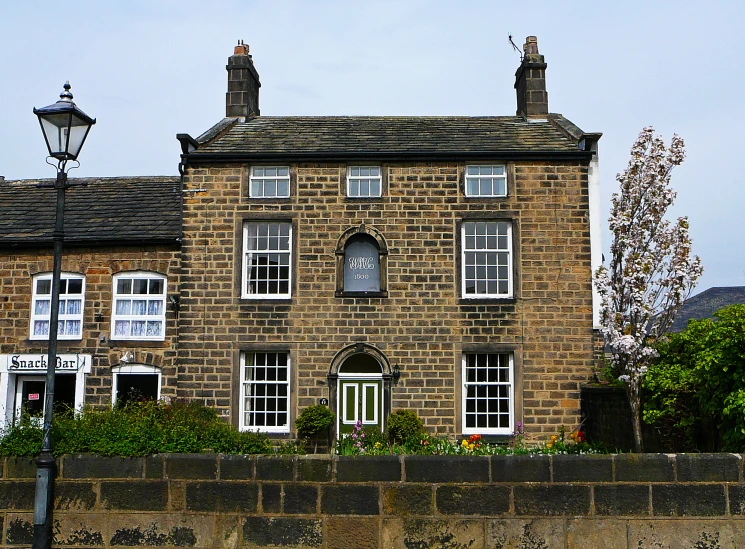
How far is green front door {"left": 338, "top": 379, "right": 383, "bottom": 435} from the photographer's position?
16.0 meters

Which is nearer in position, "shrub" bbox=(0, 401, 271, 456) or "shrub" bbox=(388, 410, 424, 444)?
"shrub" bbox=(0, 401, 271, 456)

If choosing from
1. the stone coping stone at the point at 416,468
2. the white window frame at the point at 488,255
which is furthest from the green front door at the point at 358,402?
the stone coping stone at the point at 416,468

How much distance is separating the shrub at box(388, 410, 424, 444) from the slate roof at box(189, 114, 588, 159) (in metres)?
5.97

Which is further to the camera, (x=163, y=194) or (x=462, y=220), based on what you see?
(x=163, y=194)

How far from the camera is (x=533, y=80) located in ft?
60.8

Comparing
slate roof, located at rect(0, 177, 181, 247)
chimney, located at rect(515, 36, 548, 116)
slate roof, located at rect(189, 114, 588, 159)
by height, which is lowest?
slate roof, located at rect(0, 177, 181, 247)

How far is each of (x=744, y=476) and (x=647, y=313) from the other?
7.18 m

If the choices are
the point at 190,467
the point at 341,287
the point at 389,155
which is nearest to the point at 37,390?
the point at 341,287

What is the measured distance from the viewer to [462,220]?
16500mm

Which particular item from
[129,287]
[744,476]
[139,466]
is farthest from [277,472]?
[129,287]

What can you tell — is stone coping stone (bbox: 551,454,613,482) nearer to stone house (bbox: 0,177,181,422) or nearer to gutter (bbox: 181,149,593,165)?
gutter (bbox: 181,149,593,165)

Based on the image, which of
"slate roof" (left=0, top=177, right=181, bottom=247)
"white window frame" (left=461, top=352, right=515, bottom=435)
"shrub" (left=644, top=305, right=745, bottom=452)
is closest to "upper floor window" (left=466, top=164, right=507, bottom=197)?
"white window frame" (left=461, top=352, right=515, bottom=435)

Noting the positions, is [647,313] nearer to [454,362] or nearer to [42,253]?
[454,362]

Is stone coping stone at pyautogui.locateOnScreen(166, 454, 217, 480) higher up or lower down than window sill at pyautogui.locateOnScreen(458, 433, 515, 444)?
higher up
